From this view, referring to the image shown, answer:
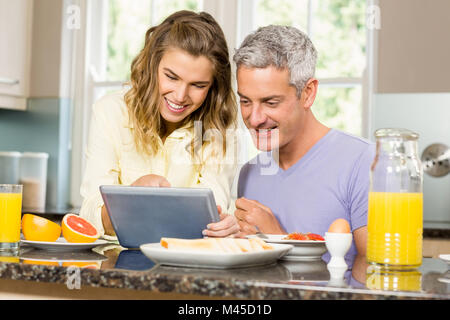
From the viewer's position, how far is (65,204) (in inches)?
142

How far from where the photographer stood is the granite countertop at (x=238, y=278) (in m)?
0.98

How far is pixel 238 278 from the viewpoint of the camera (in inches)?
40.8

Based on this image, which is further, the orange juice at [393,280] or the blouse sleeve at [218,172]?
the blouse sleeve at [218,172]

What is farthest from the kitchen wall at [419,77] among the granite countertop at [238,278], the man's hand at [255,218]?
the granite countertop at [238,278]

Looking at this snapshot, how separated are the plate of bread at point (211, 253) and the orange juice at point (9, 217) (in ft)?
1.18

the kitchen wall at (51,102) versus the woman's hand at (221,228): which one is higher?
the kitchen wall at (51,102)

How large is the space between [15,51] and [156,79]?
1.79 meters

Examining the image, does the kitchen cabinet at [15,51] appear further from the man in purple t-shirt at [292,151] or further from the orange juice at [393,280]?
the orange juice at [393,280]

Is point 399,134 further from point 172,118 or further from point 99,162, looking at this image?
point 99,162

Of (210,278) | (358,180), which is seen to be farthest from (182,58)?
(210,278)

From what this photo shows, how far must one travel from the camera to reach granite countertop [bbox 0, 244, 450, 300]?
0.98 meters

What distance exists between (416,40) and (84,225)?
2.02 metres
